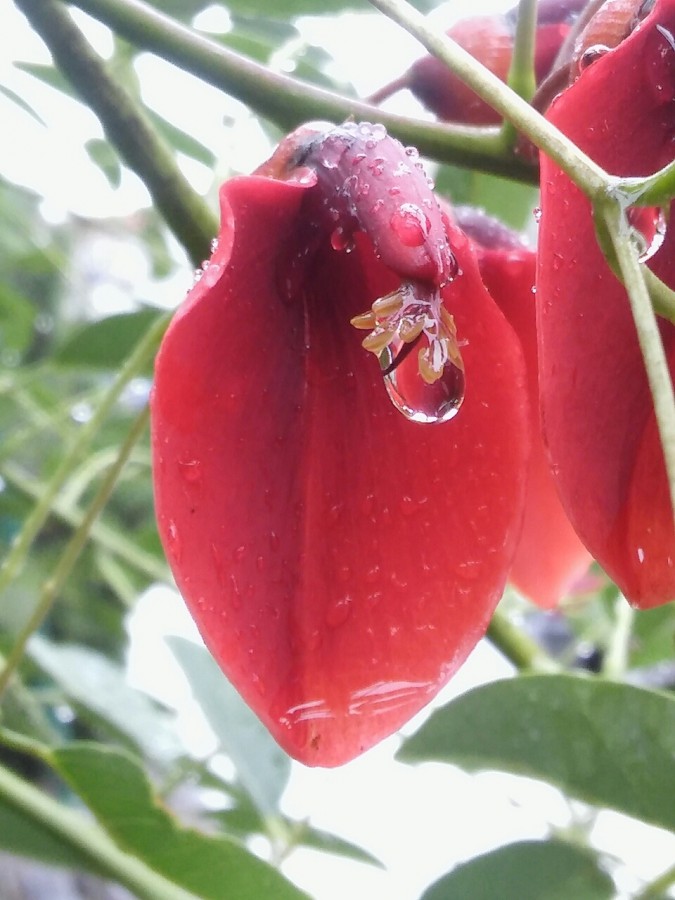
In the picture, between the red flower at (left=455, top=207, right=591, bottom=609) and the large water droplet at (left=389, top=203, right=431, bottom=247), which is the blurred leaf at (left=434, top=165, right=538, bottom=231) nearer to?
the red flower at (left=455, top=207, right=591, bottom=609)

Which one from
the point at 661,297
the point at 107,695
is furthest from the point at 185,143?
the point at 661,297

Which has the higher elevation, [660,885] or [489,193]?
[489,193]

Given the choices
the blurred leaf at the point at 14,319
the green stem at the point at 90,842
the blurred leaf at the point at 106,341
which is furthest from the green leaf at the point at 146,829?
the blurred leaf at the point at 14,319

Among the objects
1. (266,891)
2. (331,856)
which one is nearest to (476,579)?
(266,891)

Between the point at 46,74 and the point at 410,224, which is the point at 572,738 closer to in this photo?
the point at 410,224

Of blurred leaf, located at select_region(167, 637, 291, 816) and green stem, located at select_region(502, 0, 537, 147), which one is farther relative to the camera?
blurred leaf, located at select_region(167, 637, 291, 816)

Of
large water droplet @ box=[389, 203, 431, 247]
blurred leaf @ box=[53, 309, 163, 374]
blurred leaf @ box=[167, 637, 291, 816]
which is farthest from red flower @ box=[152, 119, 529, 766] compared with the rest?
blurred leaf @ box=[53, 309, 163, 374]
